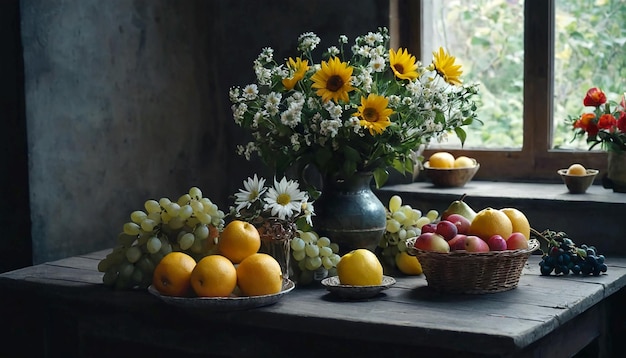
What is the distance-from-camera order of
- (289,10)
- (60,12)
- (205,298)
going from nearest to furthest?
(205,298)
(60,12)
(289,10)

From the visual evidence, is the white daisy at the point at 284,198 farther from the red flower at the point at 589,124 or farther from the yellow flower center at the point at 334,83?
the red flower at the point at 589,124

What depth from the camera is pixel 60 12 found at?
9.48 feet

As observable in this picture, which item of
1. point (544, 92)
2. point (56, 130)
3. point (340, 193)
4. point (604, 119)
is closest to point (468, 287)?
point (340, 193)

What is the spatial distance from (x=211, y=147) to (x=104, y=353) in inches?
47.2

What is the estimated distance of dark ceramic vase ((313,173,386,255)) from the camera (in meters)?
2.39

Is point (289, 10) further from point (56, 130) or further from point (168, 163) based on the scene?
point (56, 130)

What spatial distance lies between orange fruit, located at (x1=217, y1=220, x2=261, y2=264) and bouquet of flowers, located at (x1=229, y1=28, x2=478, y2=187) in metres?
0.25

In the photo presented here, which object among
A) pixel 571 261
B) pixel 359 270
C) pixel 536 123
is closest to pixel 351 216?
pixel 359 270

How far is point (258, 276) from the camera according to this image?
2.11 m

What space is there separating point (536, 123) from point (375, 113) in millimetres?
919

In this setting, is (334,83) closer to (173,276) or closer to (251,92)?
(251,92)

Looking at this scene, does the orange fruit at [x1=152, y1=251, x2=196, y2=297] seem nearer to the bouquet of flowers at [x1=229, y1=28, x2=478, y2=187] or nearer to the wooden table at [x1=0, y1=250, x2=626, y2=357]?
the wooden table at [x1=0, y1=250, x2=626, y2=357]

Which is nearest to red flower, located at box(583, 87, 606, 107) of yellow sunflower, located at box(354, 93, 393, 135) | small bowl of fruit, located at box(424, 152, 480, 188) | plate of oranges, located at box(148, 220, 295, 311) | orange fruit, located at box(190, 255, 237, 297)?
small bowl of fruit, located at box(424, 152, 480, 188)

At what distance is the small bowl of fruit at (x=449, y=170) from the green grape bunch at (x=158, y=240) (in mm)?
910
